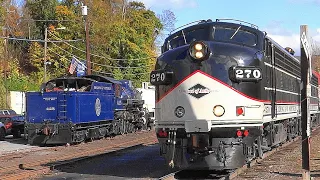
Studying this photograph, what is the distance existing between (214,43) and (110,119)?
16120 mm

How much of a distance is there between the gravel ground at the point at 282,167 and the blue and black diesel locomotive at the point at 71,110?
9.52 metres

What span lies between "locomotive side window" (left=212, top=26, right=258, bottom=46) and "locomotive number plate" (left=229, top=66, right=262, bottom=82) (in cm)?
110

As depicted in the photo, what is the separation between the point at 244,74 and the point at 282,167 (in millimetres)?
3839

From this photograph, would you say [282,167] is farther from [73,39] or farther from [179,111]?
[73,39]

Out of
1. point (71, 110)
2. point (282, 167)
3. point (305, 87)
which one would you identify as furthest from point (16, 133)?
point (305, 87)

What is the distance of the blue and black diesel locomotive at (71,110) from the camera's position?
21109 millimetres

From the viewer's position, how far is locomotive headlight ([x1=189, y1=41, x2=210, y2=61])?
1001 centimetres

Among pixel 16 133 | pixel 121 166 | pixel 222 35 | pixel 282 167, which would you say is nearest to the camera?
pixel 222 35

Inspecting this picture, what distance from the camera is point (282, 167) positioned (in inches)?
497

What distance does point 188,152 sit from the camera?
33.9 ft

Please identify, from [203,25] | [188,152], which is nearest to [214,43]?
[203,25]

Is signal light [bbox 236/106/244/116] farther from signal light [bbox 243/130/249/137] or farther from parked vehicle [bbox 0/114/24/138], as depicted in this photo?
parked vehicle [bbox 0/114/24/138]

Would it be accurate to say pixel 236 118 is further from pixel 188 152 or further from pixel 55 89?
pixel 55 89

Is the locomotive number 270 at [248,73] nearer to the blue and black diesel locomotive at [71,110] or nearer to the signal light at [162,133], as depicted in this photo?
the signal light at [162,133]
